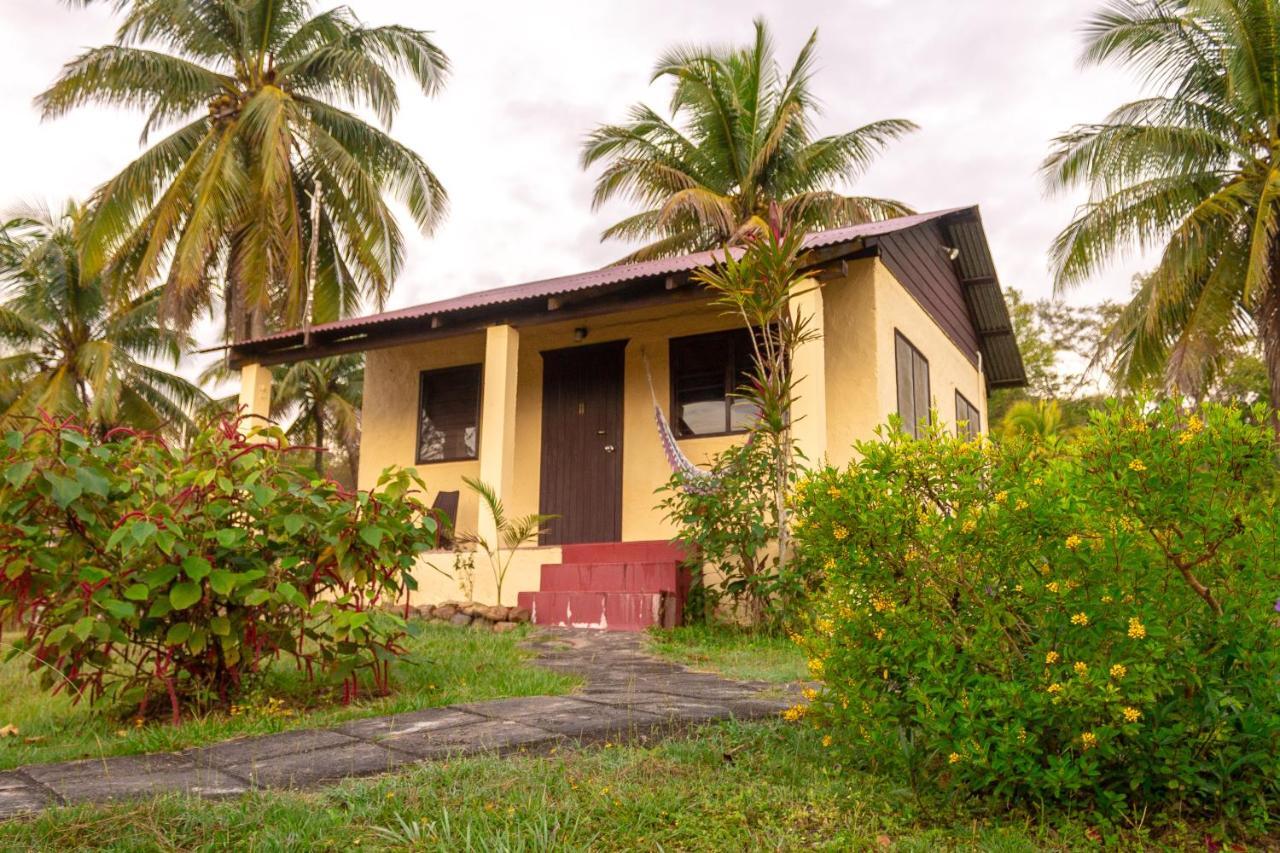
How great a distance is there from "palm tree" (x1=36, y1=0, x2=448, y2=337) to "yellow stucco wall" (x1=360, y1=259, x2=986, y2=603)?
253 cm

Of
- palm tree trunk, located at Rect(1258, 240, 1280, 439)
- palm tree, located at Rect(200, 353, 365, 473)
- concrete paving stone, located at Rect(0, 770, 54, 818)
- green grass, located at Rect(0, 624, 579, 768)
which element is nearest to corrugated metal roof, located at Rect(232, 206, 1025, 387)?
palm tree trunk, located at Rect(1258, 240, 1280, 439)

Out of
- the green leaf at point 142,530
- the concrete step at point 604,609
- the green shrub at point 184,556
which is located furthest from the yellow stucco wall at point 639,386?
the green leaf at point 142,530

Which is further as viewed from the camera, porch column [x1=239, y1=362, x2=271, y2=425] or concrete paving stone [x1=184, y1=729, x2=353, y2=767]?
porch column [x1=239, y1=362, x2=271, y2=425]

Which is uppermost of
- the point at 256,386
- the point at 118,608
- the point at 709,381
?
the point at 256,386

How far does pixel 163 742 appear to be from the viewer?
3309mm

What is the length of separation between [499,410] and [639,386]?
1.58 m

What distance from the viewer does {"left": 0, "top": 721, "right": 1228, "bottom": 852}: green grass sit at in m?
2.10

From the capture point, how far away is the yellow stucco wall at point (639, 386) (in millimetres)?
8328

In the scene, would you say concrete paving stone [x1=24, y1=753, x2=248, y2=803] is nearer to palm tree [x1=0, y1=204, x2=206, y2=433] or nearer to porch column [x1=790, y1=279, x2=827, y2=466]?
porch column [x1=790, y1=279, x2=827, y2=466]

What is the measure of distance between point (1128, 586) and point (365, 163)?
1368cm

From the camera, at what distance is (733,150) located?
15.7 m

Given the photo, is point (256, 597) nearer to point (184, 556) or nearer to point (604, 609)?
point (184, 556)

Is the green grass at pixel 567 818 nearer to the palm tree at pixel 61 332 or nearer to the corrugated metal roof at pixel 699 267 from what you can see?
the corrugated metal roof at pixel 699 267

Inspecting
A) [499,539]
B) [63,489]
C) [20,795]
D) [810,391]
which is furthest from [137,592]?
[810,391]
